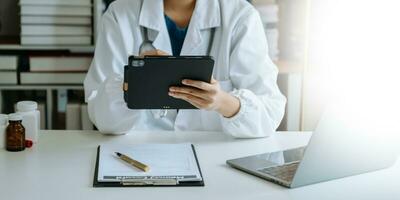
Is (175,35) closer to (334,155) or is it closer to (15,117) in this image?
(15,117)

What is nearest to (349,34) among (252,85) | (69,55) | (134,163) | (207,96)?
(252,85)

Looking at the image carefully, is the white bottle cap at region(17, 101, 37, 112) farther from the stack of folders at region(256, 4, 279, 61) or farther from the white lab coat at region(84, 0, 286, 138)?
the stack of folders at region(256, 4, 279, 61)

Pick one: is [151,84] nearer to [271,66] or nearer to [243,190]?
[243,190]

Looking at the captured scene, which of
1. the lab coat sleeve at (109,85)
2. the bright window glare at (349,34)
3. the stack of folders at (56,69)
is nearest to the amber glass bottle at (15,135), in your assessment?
the lab coat sleeve at (109,85)

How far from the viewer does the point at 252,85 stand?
1.56m

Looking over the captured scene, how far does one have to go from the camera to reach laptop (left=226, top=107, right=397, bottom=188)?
978 millimetres

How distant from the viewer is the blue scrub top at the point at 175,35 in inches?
65.8

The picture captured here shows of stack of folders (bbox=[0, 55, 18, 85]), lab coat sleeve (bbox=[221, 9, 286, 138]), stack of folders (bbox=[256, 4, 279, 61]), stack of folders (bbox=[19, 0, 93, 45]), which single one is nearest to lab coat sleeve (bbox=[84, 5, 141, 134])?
lab coat sleeve (bbox=[221, 9, 286, 138])

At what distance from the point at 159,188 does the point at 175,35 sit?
72cm

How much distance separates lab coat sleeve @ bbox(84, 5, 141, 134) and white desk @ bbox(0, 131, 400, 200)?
7cm

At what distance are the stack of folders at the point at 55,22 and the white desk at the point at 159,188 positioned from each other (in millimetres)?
964

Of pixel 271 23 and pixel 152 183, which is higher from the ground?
pixel 271 23

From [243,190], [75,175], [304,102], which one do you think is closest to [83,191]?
[75,175]

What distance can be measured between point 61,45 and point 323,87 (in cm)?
112
